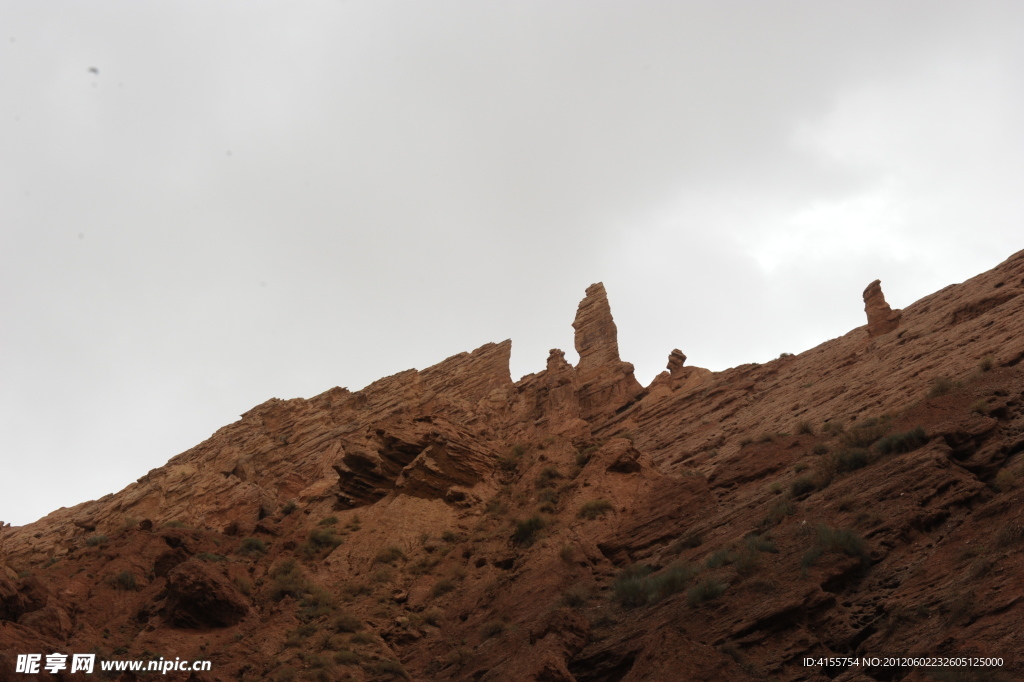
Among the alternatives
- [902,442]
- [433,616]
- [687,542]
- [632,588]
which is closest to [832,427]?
[902,442]

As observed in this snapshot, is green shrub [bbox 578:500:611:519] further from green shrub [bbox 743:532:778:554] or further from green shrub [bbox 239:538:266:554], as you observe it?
green shrub [bbox 239:538:266:554]

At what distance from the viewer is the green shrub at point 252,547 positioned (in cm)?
3120

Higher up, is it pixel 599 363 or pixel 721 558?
pixel 599 363

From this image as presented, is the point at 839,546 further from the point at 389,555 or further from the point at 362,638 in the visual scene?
the point at 389,555

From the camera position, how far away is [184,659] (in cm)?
2341

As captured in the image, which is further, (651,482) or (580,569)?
(651,482)

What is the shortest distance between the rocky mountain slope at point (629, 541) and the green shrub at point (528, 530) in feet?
0.21

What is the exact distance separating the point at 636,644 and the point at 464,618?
8.03 m

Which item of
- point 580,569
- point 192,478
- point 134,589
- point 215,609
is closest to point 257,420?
point 192,478

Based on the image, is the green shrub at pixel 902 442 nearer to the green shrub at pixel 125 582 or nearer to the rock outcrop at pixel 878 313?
the rock outcrop at pixel 878 313

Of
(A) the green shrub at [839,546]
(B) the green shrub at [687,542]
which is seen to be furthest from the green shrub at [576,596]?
(A) the green shrub at [839,546]

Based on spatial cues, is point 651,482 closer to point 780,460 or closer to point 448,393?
point 780,460

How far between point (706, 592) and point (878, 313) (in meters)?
23.7

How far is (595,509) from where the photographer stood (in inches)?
1106
